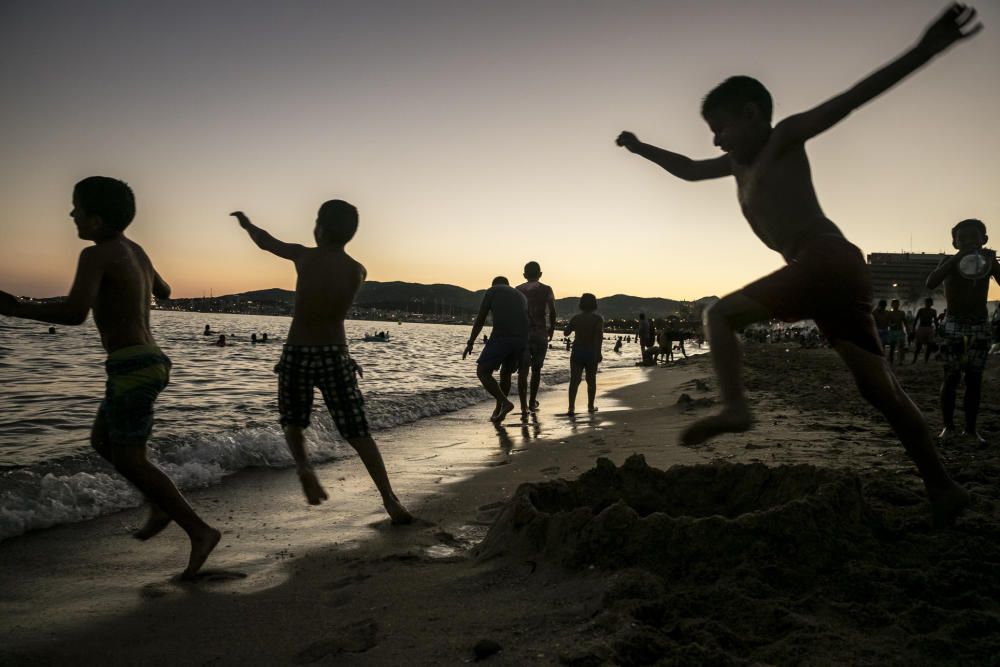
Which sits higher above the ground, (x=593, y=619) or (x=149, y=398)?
(x=149, y=398)

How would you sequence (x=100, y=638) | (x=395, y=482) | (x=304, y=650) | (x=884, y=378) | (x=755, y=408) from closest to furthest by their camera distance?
(x=304, y=650), (x=100, y=638), (x=884, y=378), (x=395, y=482), (x=755, y=408)

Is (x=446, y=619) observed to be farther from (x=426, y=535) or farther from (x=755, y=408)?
(x=755, y=408)

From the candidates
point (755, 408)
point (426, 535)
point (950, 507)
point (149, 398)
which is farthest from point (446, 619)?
point (755, 408)

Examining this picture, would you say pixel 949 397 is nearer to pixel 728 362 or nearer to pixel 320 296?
pixel 728 362

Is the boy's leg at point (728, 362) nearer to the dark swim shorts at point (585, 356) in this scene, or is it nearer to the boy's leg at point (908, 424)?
the boy's leg at point (908, 424)

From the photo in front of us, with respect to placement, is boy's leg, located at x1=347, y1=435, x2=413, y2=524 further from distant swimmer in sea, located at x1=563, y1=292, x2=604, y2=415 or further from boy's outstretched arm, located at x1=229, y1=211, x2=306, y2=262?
distant swimmer in sea, located at x1=563, y1=292, x2=604, y2=415

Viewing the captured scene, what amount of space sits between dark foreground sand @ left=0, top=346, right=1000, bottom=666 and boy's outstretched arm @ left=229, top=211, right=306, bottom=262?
161cm

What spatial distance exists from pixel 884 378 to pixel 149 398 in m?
3.17

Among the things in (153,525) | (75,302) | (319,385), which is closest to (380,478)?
(319,385)

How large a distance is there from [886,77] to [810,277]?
782 mm

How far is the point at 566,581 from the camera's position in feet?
7.13

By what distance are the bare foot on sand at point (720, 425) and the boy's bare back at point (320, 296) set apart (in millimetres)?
2101

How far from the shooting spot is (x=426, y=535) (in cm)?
316

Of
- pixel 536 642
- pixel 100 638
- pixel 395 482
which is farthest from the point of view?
pixel 395 482
